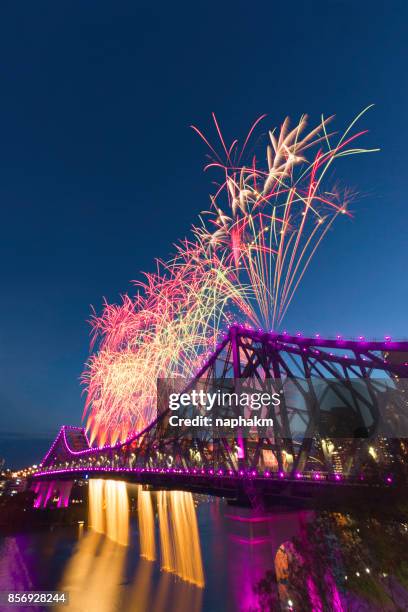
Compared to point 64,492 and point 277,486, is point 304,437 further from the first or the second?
point 64,492

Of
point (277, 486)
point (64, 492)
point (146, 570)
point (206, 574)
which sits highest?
point (64, 492)

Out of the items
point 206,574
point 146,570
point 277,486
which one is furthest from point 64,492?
point 277,486

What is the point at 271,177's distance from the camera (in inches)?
1316

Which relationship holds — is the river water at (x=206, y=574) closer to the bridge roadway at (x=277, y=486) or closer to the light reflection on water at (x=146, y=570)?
the light reflection on water at (x=146, y=570)

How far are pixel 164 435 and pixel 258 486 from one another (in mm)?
31775

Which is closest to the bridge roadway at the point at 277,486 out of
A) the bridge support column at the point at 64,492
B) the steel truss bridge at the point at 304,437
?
the steel truss bridge at the point at 304,437

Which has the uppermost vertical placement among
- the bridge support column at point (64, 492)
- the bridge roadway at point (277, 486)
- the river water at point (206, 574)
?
the bridge support column at point (64, 492)

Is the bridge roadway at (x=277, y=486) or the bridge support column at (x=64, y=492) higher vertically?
the bridge support column at (x=64, y=492)

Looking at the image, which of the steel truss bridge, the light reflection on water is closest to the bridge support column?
the light reflection on water

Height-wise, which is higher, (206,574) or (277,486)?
(277,486)

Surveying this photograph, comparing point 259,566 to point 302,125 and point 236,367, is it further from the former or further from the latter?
point 302,125

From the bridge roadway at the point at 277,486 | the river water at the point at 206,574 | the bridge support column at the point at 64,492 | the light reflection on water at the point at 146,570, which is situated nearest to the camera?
the bridge roadway at the point at 277,486

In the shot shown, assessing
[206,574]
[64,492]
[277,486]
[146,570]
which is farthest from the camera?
[64,492]

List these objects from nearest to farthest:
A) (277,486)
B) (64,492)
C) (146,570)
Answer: (277,486)
(146,570)
(64,492)
